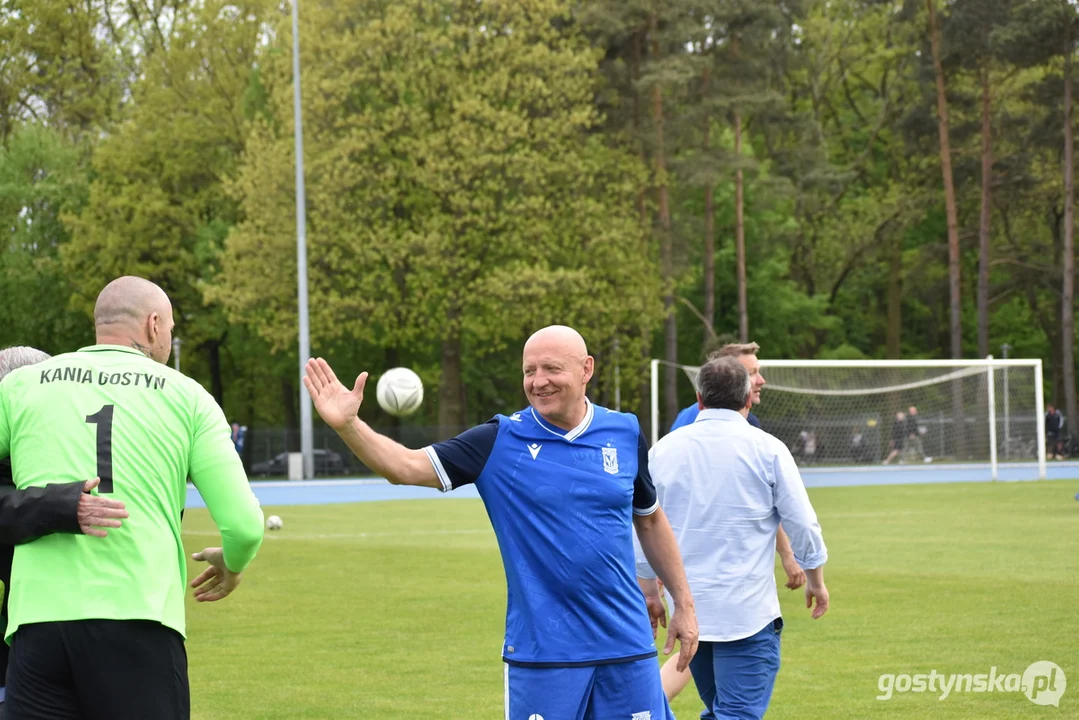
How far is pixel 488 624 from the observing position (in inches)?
462

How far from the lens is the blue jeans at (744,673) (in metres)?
5.98

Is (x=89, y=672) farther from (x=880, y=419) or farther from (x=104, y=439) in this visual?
(x=880, y=419)

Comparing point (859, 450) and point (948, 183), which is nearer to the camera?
point (859, 450)

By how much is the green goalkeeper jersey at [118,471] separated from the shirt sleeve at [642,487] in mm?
1520

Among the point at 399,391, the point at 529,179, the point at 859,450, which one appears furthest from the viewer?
the point at 529,179

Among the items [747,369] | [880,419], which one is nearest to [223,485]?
[747,369]

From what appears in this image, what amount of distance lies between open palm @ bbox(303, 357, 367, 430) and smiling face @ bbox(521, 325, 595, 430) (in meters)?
0.66

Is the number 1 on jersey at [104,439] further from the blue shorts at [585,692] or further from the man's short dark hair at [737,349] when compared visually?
the man's short dark hair at [737,349]

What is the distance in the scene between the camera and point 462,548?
18.3 m

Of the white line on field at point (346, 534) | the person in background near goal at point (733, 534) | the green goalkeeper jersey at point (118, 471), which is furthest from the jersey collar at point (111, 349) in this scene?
the white line on field at point (346, 534)

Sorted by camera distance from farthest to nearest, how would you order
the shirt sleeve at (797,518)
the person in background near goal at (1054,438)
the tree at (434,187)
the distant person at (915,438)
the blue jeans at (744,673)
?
the person in background near goal at (1054,438)
the tree at (434,187)
the distant person at (915,438)
the shirt sleeve at (797,518)
the blue jeans at (744,673)

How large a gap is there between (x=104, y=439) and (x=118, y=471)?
103mm

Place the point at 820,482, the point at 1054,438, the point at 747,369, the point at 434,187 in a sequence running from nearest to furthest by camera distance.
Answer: the point at 747,369
the point at 820,482
the point at 434,187
the point at 1054,438

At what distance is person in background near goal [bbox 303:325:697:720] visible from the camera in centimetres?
464
